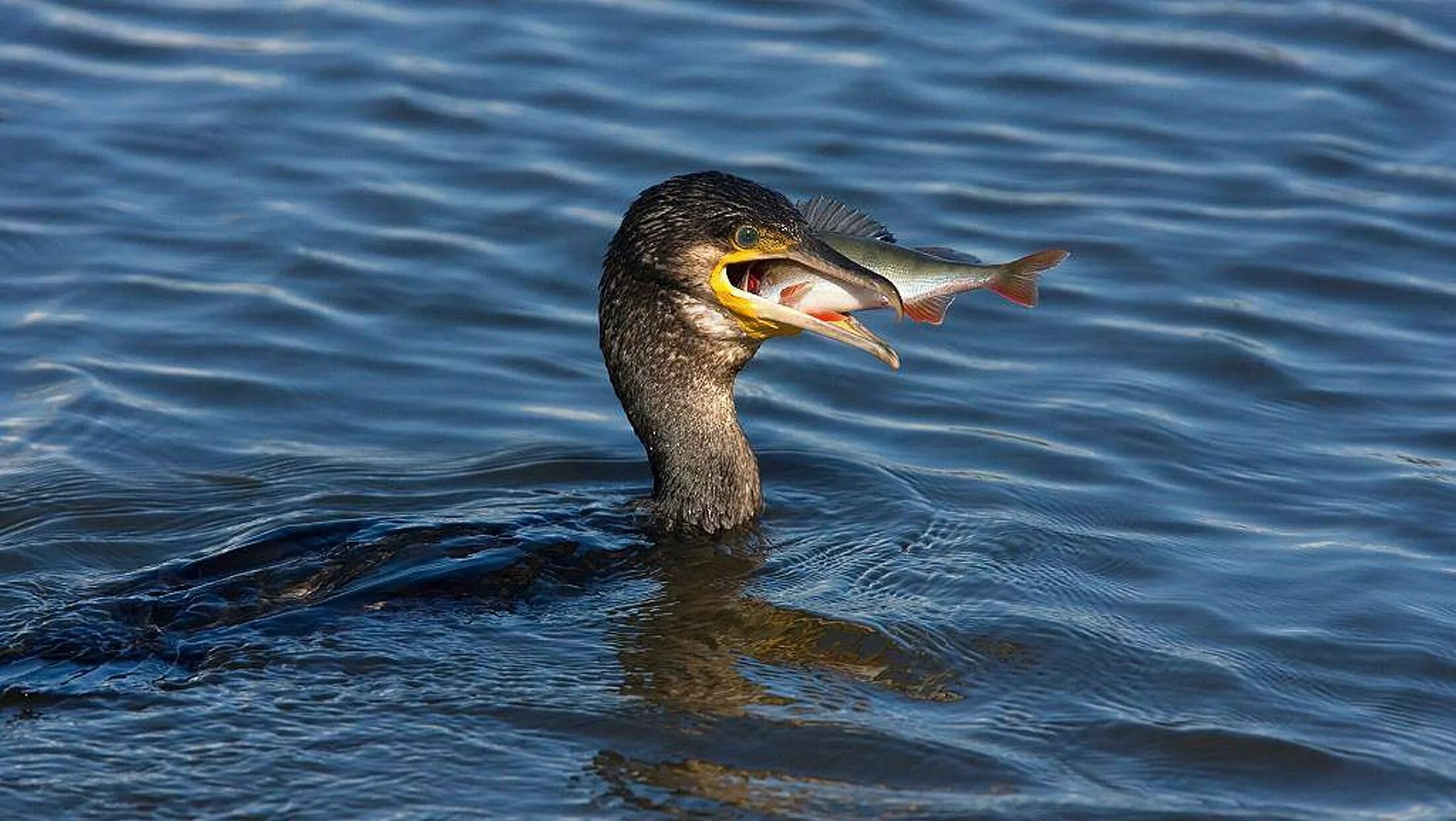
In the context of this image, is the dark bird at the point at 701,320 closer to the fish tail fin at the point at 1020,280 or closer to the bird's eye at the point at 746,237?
the bird's eye at the point at 746,237

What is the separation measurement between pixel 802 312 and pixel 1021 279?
0.77 meters

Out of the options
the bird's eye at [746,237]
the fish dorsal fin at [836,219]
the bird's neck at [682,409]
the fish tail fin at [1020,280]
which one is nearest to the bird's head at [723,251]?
the bird's eye at [746,237]

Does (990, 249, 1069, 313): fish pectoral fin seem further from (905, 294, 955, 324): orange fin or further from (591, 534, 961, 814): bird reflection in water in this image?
(591, 534, 961, 814): bird reflection in water

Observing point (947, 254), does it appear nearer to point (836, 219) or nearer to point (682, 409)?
point (836, 219)

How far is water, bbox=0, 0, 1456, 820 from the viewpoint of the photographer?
5.86 meters

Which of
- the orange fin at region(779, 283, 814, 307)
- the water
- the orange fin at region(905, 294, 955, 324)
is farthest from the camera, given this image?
the orange fin at region(905, 294, 955, 324)

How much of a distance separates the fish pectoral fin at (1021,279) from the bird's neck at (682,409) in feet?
2.96

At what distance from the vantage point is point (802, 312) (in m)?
6.93

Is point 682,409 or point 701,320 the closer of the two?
point 701,320

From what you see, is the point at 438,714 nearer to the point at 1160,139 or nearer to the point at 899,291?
the point at 899,291

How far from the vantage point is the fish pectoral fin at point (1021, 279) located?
7059 millimetres

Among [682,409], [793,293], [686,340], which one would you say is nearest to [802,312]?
[793,293]

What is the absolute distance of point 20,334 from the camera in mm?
9258

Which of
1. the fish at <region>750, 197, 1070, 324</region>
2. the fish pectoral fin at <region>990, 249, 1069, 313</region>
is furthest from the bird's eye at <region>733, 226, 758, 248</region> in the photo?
the fish pectoral fin at <region>990, 249, 1069, 313</region>
